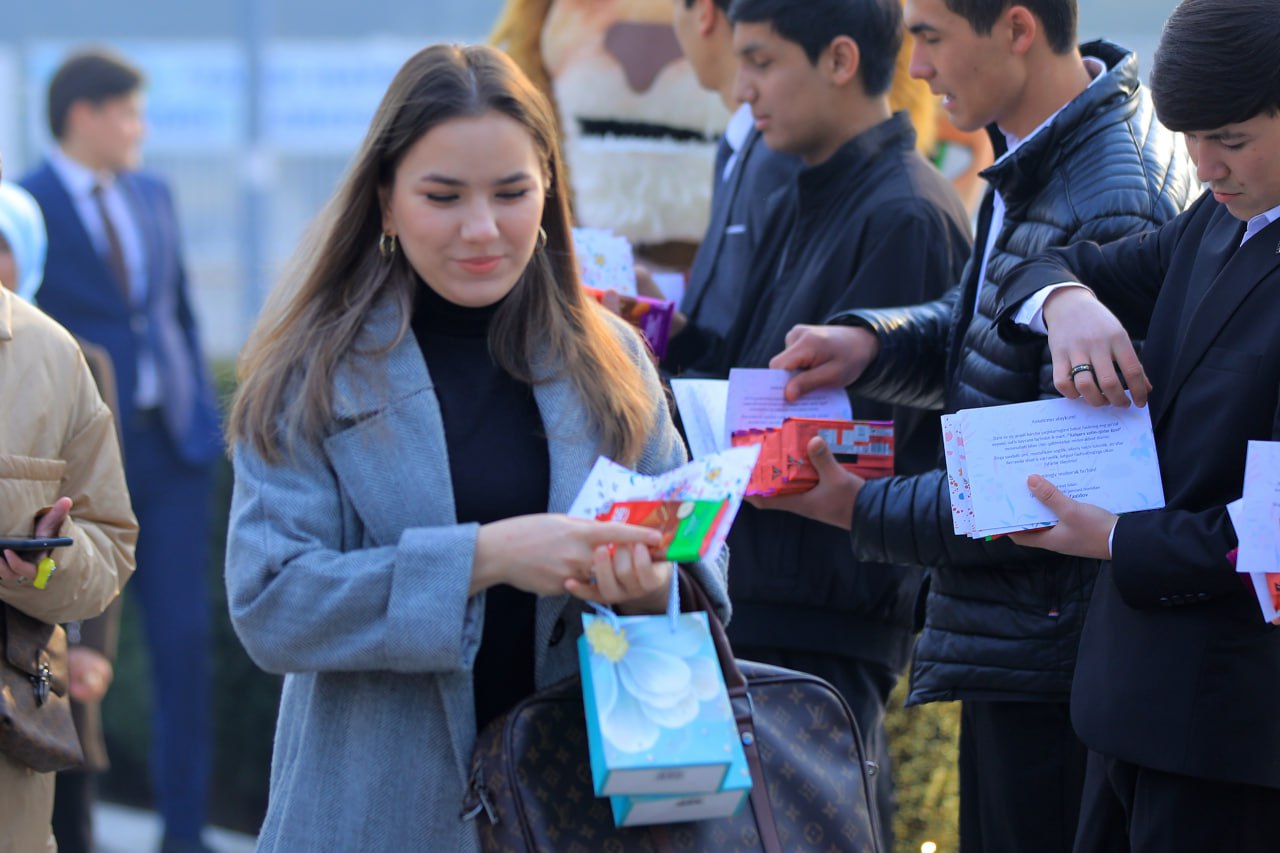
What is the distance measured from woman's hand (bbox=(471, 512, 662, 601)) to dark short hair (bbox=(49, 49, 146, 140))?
4715 mm

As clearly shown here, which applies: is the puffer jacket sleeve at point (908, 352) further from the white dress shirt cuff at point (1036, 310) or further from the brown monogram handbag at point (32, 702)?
the brown monogram handbag at point (32, 702)

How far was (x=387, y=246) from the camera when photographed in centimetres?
248

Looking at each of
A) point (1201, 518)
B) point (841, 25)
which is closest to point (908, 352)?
point (841, 25)

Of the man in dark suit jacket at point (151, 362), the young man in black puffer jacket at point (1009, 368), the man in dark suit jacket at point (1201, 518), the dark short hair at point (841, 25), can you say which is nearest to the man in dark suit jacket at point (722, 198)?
the dark short hair at point (841, 25)

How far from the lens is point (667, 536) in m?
2.16

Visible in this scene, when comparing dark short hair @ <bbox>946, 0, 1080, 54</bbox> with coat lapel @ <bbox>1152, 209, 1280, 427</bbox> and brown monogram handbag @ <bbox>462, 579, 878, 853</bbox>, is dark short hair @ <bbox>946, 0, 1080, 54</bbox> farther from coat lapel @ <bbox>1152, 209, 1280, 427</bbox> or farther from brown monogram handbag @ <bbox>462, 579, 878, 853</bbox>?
brown monogram handbag @ <bbox>462, 579, 878, 853</bbox>

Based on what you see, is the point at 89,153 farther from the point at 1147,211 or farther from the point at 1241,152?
the point at 1241,152

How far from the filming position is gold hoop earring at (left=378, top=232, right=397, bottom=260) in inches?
97.4

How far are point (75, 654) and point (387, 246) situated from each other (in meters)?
2.82

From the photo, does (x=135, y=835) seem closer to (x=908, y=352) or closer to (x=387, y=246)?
(x=908, y=352)

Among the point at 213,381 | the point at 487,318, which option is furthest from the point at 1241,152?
the point at 213,381

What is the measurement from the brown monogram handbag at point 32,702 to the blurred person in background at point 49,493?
0.03 meters

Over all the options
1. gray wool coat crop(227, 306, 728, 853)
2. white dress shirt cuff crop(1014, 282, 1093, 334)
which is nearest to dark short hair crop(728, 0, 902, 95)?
white dress shirt cuff crop(1014, 282, 1093, 334)

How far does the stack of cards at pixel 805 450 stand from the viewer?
303 centimetres
